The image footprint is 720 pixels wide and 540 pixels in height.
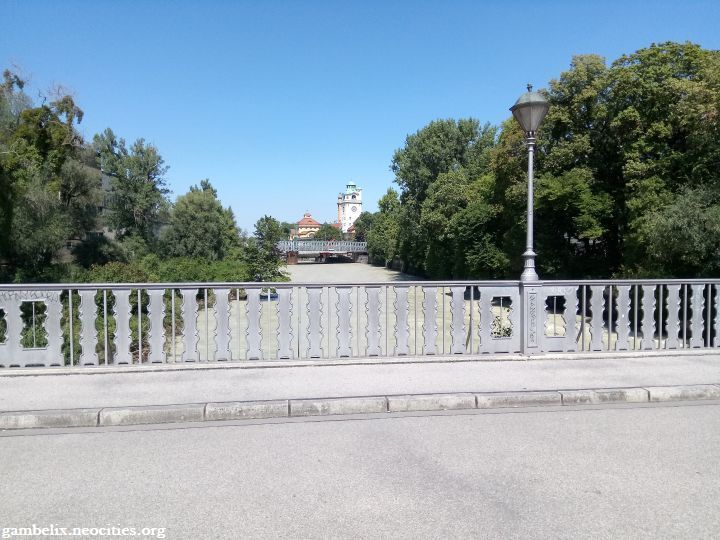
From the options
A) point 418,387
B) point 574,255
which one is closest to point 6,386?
point 418,387

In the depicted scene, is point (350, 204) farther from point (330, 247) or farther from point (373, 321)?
point (373, 321)

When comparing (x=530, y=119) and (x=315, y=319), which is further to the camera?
(x=530, y=119)

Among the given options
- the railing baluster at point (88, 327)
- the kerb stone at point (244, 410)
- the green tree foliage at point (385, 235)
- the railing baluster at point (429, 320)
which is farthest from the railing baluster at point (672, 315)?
the green tree foliage at point (385, 235)

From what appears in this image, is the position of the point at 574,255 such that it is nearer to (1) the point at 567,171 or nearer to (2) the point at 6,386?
(1) the point at 567,171

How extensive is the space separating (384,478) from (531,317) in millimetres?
4354

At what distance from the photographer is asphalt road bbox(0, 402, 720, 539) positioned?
330cm

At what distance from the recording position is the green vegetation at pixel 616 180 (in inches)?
524

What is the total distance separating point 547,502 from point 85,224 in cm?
3378

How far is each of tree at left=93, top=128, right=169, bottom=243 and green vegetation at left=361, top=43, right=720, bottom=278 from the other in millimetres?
27047

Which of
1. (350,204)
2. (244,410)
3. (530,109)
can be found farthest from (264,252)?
(350,204)

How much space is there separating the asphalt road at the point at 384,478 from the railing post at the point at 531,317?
2.21 metres

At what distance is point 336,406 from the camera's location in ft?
18.2

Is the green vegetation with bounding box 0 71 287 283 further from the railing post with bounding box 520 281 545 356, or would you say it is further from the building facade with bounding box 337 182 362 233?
the building facade with bounding box 337 182 362 233

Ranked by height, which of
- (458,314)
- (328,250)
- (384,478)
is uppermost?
(328,250)
